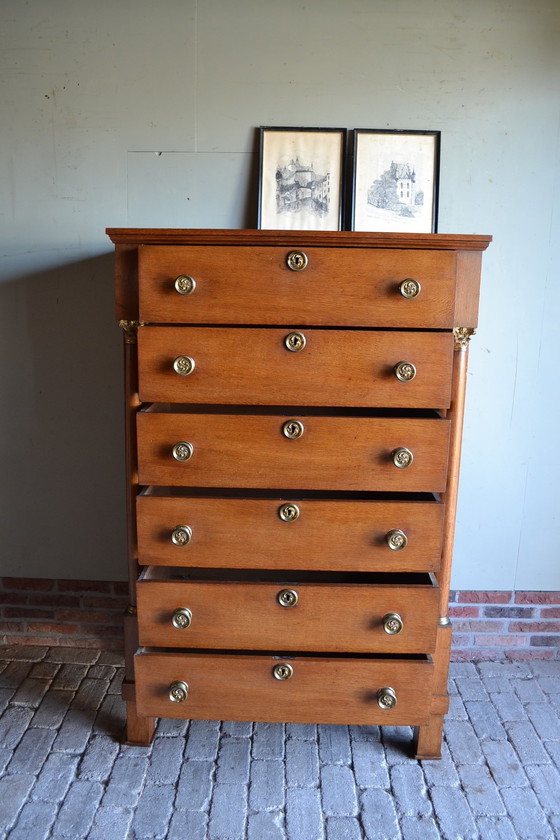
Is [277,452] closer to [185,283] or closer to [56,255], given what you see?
[185,283]

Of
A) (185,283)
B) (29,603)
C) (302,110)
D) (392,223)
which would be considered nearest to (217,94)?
(302,110)

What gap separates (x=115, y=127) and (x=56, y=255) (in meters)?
0.48

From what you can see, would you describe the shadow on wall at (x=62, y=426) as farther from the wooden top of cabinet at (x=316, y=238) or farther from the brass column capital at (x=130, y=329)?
the wooden top of cabinet at (x=316, y=238)

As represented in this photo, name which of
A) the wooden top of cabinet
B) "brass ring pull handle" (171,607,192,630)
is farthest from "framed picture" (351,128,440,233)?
"brass ring pull handle" (171,607,192,630)

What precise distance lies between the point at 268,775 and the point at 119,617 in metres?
0.90

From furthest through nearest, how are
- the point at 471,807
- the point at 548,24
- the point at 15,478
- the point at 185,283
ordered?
1. the point at 15,478
2. the point at 548,24
3. the point at 471,807
4. the point at 185,283

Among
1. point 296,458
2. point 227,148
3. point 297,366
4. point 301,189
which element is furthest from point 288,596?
point 227,148

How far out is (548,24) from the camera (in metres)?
2.10

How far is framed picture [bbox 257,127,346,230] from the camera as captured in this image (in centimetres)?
214

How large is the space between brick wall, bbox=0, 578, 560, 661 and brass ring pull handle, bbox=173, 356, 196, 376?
45.2 inches

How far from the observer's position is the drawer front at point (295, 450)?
172 centimetres

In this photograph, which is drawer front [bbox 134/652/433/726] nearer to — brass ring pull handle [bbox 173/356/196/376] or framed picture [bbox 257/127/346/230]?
brass ring pull handle [bbox 173/356/196/376]

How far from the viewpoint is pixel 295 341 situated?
1666 mm

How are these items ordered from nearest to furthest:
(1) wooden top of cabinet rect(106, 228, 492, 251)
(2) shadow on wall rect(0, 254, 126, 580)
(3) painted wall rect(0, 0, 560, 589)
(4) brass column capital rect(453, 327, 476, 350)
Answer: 1. (1) wooden top of cabinet rect(106, 228, 492, 251)
2. (4) brass column capital rect(453, 327, 476, 350)
3. (3) painted wall rect(0, 0, 560, 589)
4. (2) shadow on wall rect(0, 254, 126, 580)
